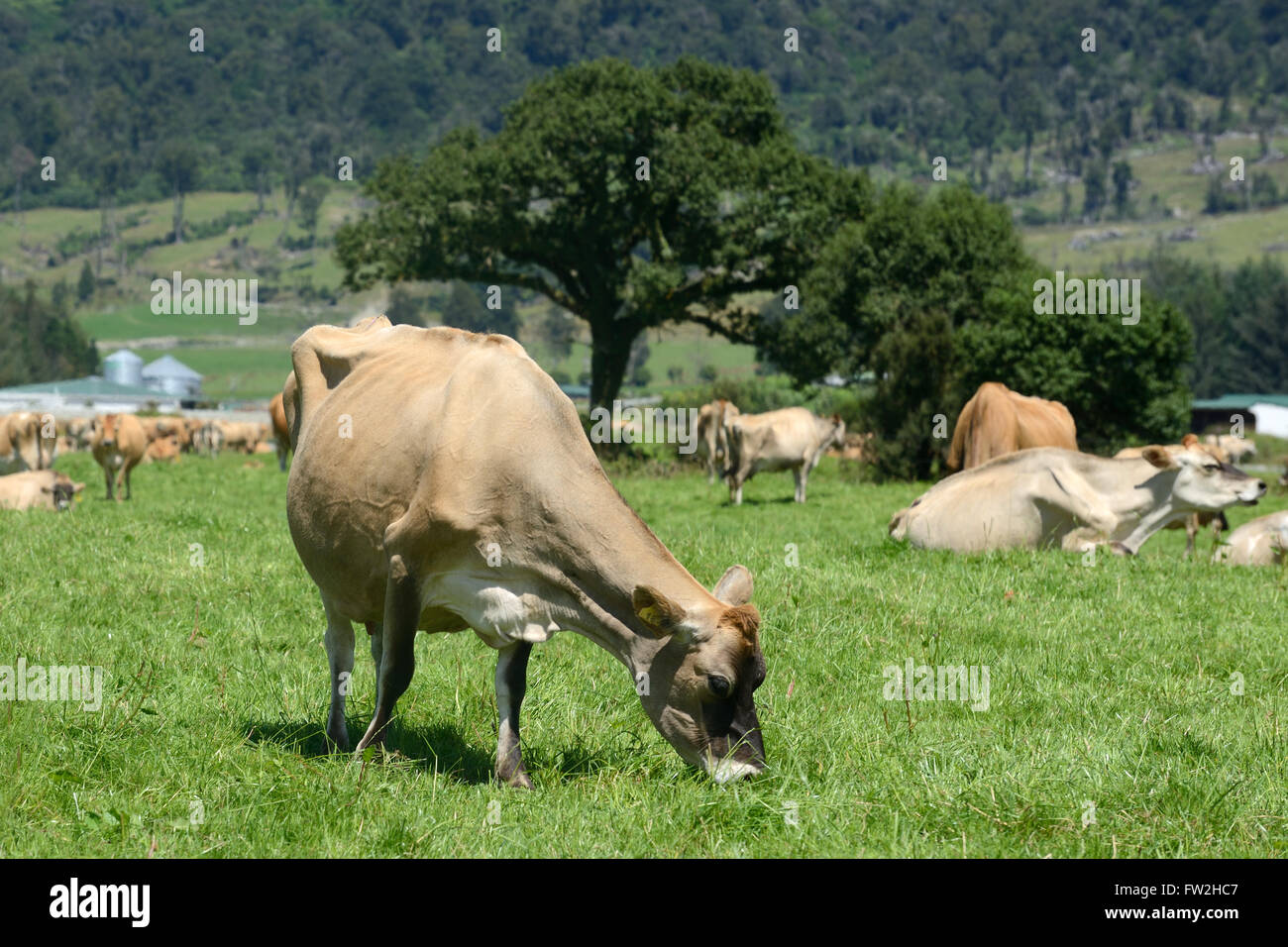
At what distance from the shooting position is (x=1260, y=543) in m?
15.5

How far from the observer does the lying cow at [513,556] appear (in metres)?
5.14

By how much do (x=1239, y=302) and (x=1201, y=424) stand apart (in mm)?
41084

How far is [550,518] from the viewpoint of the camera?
533 cm

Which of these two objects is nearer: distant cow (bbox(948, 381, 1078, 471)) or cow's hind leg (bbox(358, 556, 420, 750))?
cow's hind leg (bbox(358, 556, 420, 750))

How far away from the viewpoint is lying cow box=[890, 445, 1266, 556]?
13.7 meters

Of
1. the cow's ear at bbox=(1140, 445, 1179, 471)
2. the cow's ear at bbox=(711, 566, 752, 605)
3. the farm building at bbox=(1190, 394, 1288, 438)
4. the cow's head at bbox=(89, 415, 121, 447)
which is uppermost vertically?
the cow's ear at bbox=(711, 566, 752, 605)

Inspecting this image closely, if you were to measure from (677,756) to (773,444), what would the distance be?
2175cm

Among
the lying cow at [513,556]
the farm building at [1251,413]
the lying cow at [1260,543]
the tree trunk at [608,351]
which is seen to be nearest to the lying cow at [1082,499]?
the lying cow at [1260,543]

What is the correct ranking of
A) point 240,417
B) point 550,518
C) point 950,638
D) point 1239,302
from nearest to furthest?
point 550,518, point 950,638, point 240,417, point 1239,302

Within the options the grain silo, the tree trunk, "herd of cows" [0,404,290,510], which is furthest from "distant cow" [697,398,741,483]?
the grain silo

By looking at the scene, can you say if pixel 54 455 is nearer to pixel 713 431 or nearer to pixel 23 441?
pixel 23 441

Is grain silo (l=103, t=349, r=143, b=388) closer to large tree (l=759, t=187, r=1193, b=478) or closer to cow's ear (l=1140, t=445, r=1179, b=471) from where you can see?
large tree (l=759, t=187, r=1193, b=478)
